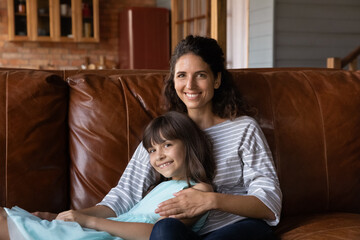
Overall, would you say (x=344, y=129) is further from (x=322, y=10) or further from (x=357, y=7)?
(x=357, y=7)

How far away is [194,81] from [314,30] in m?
3.97

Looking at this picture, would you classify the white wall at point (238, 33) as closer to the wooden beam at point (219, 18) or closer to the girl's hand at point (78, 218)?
the wooden beam at point (219, 18)

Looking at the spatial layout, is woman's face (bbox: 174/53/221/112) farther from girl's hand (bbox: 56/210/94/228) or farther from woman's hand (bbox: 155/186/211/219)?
girl's hand (bbox: 56/210/94/228)

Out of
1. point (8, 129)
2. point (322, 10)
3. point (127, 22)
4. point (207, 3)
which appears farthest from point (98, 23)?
point (8, 129)

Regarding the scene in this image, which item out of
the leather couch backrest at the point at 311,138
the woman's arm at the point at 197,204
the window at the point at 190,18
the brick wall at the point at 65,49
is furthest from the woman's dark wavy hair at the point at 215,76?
the brick wall at the point at 65,49

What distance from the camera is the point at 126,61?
6.40 metres

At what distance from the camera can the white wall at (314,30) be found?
4.89 meters

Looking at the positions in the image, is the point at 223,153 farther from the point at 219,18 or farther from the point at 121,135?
the point at 219,18

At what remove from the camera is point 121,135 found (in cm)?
171

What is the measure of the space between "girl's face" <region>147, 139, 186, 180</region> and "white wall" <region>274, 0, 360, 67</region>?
3630 millimetres

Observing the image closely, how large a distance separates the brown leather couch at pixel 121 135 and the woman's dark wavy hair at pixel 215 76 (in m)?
0.09

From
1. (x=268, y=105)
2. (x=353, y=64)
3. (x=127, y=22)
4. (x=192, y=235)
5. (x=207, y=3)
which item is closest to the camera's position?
(x=192, y=235)

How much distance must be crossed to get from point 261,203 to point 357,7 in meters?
4.65

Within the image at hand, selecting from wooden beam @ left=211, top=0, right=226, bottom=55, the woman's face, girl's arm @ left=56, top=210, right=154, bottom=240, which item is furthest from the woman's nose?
wooden beam @ left=211, top=0, right=226, bottom=55
